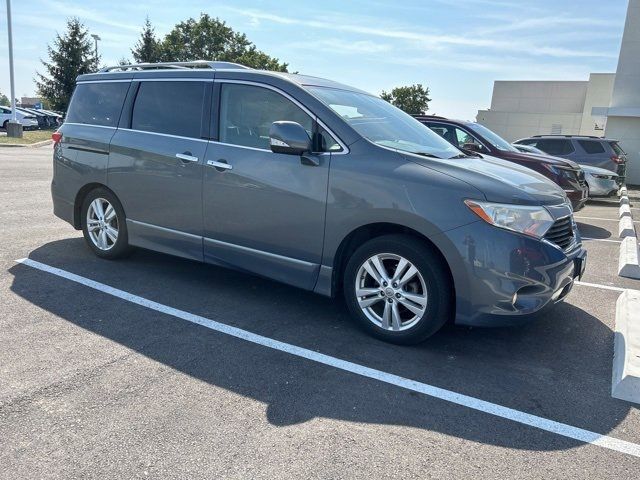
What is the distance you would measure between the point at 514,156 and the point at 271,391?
7.71 metres

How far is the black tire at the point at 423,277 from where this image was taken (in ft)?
12.1

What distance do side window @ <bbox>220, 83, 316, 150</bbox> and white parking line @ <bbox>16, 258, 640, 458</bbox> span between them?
1.53 m

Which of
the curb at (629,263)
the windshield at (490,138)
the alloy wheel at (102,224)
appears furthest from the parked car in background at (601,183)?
the alloy wheel at (102,224)

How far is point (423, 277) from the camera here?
3713mm

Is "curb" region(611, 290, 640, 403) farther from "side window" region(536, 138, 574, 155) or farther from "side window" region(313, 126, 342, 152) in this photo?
"side window" region(536, 138, 574, 155)

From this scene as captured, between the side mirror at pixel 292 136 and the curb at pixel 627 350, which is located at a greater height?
the side mirror at pixel 292 136

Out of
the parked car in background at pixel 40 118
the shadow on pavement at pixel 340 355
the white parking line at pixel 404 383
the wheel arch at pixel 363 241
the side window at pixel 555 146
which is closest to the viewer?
the white parking line at pixel 404 383

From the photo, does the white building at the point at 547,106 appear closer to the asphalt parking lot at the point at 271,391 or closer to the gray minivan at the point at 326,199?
the gray minivan at the point at 326,199

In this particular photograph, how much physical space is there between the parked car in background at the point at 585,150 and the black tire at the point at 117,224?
12.7 meters

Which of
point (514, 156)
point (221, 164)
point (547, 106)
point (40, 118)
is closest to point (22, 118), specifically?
point (40, 118)

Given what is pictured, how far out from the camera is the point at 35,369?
333 cm

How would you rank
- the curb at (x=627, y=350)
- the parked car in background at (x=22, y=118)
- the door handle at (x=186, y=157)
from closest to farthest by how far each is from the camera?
the curb at (x=627, y=350) < the door handle at (x=186, y=157) < the parked car in background at (x=22, y=118)

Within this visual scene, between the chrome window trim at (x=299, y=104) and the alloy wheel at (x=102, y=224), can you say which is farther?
the alloy wheel at (x=102, y=224)

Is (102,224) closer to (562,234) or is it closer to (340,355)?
(340,355)
